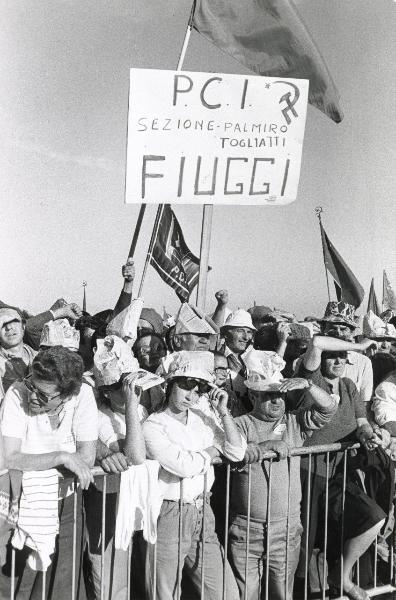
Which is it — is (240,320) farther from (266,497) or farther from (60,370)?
(60,370)

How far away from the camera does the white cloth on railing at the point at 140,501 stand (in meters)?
3.44

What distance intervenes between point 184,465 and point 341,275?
18.4 ft

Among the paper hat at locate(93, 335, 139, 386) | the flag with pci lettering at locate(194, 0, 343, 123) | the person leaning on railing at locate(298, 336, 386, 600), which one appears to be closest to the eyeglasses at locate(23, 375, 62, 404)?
the paper hat at locate(93, 335, 139, 386)

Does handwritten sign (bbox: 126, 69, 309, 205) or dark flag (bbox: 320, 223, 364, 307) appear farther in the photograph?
dark flag (bbox: 320, 223, 364, 307)

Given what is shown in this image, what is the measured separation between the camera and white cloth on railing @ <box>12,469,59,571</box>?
318cm

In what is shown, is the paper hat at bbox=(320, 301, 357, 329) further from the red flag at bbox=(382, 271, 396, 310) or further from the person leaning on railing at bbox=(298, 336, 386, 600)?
the red flag at bbox=(382, 271, 396, 310)

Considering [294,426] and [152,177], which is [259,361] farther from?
[152,177]

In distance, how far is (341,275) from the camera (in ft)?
28.6

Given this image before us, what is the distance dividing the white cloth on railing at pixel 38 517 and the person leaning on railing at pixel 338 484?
5.28ft

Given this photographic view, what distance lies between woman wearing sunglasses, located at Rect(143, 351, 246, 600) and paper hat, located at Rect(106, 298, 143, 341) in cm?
107

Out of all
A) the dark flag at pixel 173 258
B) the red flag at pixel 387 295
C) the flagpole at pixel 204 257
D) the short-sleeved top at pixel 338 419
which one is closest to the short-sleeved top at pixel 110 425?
the short-sleeved top at pixel 338 419

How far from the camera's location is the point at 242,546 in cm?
387

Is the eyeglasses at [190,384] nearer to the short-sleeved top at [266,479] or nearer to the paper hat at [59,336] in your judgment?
the short-sleeved top at [266,479]

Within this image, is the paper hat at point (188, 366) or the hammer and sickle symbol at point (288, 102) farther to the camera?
the hammer and sickle symbol at point (288, 102)
